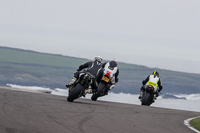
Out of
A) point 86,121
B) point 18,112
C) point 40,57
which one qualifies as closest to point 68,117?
point 86,121

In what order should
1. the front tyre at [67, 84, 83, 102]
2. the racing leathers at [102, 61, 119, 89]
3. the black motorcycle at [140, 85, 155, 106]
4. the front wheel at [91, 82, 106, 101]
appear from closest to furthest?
the front tyre at [67, 84, 83, 102] < the front wheel at [91, 82, 106, 101] < the racing leathers at [102, 61, 119, 89] < the black motorcycle at [140, 85, 155, 106]

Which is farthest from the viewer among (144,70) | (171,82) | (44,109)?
(144,70)

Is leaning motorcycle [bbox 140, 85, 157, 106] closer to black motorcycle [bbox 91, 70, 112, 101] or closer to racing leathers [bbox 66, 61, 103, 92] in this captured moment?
black motorcycle [bbox 91, 70, 112, 101]

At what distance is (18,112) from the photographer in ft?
33.7

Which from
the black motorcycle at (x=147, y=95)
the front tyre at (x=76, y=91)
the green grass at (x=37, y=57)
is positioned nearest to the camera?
the front tyre at (x=76, y=91)

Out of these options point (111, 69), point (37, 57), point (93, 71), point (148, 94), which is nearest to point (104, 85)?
point (111, 69)

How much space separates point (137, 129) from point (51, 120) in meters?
1.92

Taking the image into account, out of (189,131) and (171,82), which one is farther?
(171,82)

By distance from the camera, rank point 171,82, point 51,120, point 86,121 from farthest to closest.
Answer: point 171,82 → point 86,121 → point 51,120

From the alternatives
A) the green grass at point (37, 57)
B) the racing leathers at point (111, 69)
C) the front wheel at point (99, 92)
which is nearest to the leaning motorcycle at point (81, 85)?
the front wheel at point (99, 92)

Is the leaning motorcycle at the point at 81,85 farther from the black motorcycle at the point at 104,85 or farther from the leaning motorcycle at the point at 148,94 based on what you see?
the leaning motorcycle at the point at 148,94

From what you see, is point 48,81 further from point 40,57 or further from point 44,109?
point 44,109

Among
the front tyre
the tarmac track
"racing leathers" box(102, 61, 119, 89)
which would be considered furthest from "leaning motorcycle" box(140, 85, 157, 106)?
the tarmac track

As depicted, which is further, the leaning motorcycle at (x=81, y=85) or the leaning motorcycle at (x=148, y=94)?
the leaning motorcycle at (x=148, y=94)
